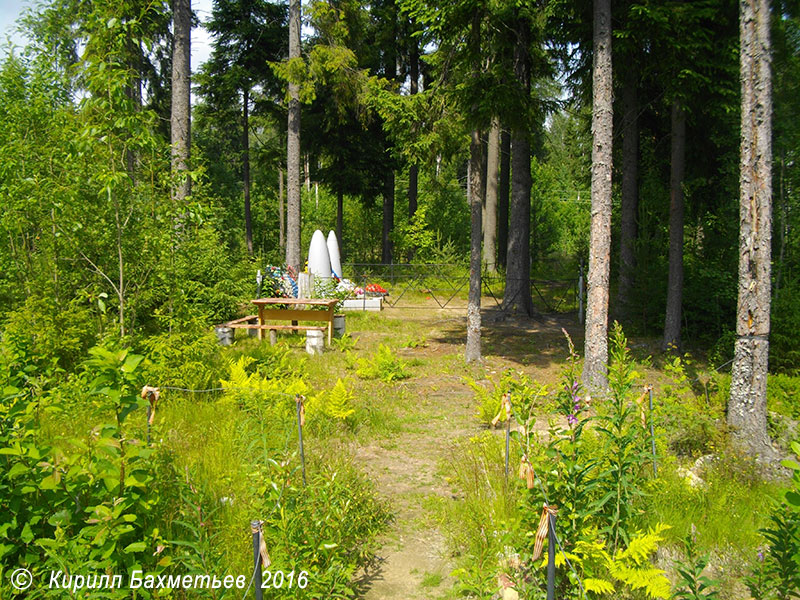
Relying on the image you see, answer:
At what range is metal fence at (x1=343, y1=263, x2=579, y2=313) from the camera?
62.3 feet

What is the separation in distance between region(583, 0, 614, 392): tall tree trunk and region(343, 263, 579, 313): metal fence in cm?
933

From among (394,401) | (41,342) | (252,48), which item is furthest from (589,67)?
(252,48)

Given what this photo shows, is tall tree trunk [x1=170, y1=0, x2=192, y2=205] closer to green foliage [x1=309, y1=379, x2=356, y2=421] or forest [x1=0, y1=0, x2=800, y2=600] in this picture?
forest [x1=0, y1=0, x2=800, y2=600]

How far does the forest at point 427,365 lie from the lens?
3166 mm

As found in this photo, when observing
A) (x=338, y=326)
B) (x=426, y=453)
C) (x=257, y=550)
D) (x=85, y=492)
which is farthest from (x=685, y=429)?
(x=338, y=326)

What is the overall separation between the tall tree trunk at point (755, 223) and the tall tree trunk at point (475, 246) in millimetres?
4414

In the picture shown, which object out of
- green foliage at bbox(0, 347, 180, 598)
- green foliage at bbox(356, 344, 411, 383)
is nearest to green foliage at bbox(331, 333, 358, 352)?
green foliage at bbox(356, 344, 411, 383)

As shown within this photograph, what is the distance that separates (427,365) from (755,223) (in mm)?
5949

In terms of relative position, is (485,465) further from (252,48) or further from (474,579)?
(252,48)

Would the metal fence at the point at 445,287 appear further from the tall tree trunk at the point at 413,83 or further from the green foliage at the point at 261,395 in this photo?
the green foliage at the point at 261,395

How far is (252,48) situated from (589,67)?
16.2 metres

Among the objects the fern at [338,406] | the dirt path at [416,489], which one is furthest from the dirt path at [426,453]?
the fern at [338,406]

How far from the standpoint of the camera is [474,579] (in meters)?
3.53

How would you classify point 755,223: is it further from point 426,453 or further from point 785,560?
point 785,560
